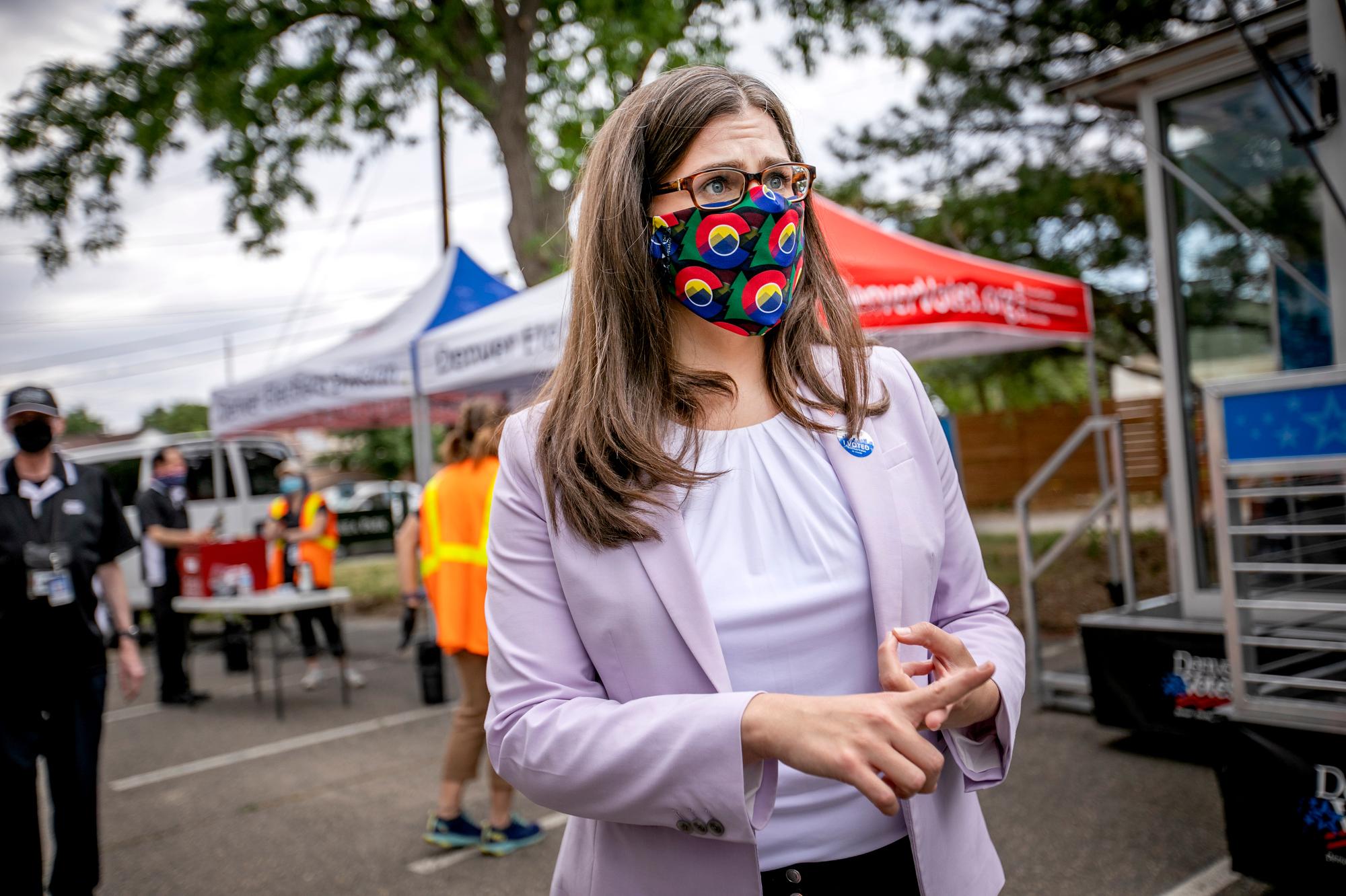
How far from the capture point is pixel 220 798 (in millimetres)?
5648

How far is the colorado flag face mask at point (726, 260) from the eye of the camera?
1.39 metres

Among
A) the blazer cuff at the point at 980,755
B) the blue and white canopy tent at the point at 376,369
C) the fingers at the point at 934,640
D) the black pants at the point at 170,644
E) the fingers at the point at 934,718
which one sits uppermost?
the blue and white canopy tent at the point at 376,369

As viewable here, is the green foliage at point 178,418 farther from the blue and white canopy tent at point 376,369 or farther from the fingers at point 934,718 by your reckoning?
the fingers at point 934,718

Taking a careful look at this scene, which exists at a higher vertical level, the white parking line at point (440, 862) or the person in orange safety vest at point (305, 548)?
the person in orange safety vest at point (305, 548)

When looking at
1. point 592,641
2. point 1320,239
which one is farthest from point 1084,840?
point 592,641

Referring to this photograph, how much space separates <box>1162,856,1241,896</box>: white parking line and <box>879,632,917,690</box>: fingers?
3183 mm

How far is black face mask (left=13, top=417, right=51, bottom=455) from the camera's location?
3.79 meters

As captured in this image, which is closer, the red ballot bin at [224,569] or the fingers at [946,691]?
the fingers at [946,691]

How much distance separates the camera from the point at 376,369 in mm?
7633

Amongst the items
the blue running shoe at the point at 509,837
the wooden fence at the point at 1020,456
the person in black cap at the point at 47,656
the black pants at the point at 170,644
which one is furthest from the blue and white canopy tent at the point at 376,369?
the wooden fence at the point at 1020,456

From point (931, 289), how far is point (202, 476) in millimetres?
10913

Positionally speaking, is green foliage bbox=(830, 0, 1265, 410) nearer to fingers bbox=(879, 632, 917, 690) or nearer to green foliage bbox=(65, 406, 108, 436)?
fingers bbox=(879, 632, 917, 690)

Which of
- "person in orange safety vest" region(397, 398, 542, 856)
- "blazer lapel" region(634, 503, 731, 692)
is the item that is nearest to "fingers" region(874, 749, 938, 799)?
"blazer lapel" region(634, 503, 731, 692)

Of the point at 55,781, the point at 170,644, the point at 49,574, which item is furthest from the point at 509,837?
the point at 170,644
